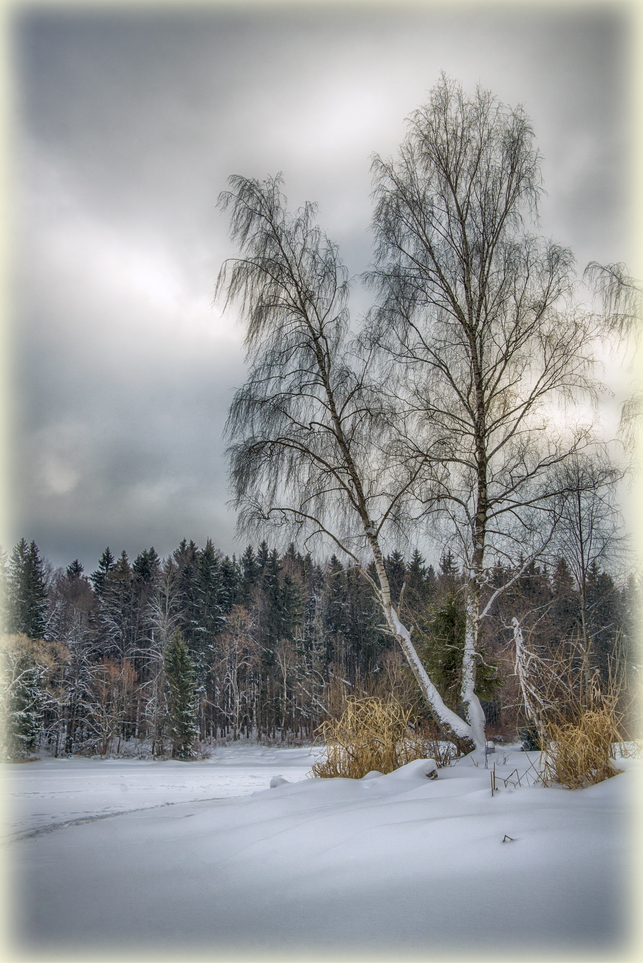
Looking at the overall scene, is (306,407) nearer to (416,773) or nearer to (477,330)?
(477,330)

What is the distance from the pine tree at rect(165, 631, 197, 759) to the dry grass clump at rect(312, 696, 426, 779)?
78.8ft

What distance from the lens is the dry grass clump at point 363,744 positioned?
534cm

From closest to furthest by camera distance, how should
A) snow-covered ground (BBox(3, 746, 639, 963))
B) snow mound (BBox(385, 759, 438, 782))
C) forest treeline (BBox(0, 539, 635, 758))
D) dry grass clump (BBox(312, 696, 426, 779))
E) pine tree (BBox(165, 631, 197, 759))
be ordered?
snow-covered ground (BBox(3, 746, 639, 963)), snow mound (BBox(385, 759, 438, 782)), dry grass clump (BBox(312, 696, 426, 779)), forest treeline (BBox(0, 539, 635, 758)), pine tree (BBox(165, 631, 197, 759))

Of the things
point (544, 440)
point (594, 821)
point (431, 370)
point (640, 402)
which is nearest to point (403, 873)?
point (594, 821)

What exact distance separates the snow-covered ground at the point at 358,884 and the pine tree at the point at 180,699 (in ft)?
84.5

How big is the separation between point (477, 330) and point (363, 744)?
586 centimetres

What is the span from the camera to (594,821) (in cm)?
260

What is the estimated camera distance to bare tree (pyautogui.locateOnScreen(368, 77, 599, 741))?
7.73 meters

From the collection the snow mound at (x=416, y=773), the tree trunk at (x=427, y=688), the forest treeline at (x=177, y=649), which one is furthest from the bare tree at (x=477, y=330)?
the forest treeline at (x=177, y=649)

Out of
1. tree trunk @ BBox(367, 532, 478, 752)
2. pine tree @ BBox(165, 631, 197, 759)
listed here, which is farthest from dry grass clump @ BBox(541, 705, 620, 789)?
pine tree @ BBox(165, 631, 197, 759)

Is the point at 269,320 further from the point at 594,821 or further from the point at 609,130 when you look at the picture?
the point at 594,821

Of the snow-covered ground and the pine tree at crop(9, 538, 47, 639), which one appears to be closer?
the snow-covered ground

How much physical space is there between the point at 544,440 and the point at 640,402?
54.6 inches

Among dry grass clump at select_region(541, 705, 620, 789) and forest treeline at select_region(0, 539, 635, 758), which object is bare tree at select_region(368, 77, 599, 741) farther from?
forest treeline at select_region(0, 539, 635, 758)
